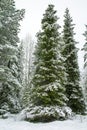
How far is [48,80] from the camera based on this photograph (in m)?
17.1

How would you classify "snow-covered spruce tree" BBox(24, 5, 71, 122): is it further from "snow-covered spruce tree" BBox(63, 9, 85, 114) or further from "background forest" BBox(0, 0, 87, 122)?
"snow-covered spruce tree" BBox(63, 9, 85, 114)

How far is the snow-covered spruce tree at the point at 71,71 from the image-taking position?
22.3 meters

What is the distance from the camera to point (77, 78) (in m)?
23.1

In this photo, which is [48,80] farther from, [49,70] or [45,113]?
[45,113]

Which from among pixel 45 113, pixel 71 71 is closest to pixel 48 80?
pixel 45 113

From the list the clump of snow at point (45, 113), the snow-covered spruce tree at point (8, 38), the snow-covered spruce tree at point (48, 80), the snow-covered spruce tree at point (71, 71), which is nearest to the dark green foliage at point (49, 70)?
the snow-covered spruce tree at point (48, 80)

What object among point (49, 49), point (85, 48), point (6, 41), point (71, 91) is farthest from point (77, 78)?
point (6, 41)

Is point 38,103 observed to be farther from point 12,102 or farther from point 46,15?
point 46,15

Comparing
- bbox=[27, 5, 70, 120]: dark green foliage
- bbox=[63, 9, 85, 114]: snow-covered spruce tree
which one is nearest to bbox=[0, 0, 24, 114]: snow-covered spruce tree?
bbox=[27, 5, 70, 120]: dark green foliage

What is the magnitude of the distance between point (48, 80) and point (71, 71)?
256 inches

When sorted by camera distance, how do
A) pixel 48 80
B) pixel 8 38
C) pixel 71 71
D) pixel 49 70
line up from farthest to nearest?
pixel 71 71 < pixel 8 38 < pixel 48 80 < pixel 49 70

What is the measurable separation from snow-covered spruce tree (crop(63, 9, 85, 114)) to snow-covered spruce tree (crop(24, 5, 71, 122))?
4859 millimetres

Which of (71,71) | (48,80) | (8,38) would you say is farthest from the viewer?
(71,71)

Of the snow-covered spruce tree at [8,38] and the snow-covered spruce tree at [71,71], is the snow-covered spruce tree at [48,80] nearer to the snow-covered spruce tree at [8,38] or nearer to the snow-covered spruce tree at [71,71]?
the snow-covered spruce tree at [8,38]
